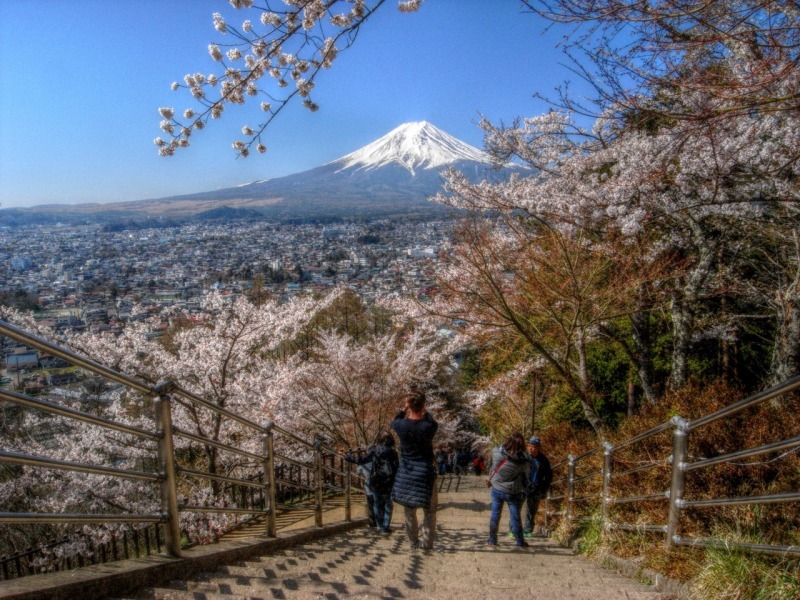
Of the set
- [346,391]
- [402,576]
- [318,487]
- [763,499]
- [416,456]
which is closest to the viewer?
[763,499]

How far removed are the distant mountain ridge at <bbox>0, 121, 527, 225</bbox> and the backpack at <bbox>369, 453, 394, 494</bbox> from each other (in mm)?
55591

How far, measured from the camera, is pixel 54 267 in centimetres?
2319

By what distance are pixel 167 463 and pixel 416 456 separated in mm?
2178

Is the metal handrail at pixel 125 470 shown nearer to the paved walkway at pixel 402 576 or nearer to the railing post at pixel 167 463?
the railing post at pixel 167 463

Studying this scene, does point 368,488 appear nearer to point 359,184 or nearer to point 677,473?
point 677,473

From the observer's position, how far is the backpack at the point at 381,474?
610 centimetres

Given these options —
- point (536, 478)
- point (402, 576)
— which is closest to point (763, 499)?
point (402, 576)

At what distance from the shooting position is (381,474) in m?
6.17

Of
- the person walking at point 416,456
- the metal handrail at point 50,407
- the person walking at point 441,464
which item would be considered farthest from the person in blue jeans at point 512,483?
the person walking at point 441,464

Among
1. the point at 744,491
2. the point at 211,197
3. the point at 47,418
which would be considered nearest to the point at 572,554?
the point at 744,491

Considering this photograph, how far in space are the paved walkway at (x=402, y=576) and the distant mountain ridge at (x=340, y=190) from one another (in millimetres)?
57252

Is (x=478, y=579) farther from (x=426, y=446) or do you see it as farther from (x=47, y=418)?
(x=47, y=418)

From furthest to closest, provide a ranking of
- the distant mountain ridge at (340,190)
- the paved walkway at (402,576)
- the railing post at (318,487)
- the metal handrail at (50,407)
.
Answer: the distant mountain ridge at (340,190) < the railing post at (318,487) < the paved walkway at (402,576) < the metal handrail at (50,407)

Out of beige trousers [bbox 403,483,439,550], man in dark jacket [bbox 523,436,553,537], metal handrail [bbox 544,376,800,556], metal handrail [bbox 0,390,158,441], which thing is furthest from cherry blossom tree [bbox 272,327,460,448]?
metal handrail [bbox 0,390,158,441]
